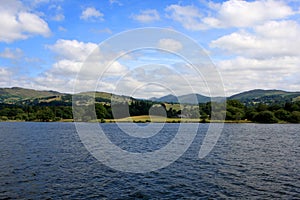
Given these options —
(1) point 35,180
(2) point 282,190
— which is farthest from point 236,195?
(1) point 35,180

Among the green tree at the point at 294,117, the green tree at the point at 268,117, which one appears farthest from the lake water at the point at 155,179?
the green tree at the point at 294,117

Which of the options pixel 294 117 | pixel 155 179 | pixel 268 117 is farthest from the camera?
pixel 268 117

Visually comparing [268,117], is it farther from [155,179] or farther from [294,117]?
[155,179]

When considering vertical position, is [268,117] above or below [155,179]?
above

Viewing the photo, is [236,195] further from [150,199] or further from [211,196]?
[150,199]

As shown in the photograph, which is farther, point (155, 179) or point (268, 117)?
point (268, 117)

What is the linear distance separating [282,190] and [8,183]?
27786 mm

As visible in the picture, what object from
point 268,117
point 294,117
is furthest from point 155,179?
point 294,117

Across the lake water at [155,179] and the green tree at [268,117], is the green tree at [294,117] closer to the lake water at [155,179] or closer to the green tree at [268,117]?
the green tree at [268,117]

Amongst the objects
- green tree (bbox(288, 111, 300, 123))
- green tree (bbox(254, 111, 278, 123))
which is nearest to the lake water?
green tree (bbox(254, 111, 278, 123))

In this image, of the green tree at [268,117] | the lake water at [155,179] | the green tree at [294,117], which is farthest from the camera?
the green tree at [268,117]

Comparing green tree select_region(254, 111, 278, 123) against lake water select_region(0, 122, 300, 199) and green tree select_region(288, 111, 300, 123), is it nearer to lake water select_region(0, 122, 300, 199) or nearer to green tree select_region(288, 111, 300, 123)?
green tree select_region(288, 111, 300, 123)

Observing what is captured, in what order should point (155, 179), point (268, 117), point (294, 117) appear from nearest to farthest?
point (155, 179)
point (294, 117)
point (268, 117)

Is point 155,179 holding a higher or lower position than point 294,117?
lower
